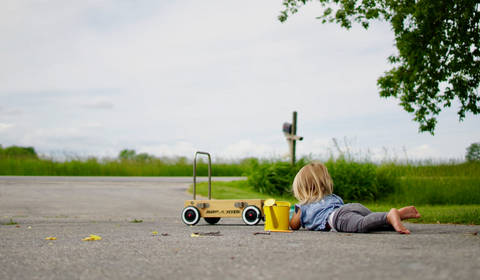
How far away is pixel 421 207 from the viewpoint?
8.71 metres

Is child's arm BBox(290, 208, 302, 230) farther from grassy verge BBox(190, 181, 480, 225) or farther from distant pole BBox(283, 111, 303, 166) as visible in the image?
distant pole BBox(283, 111, 303, 166)

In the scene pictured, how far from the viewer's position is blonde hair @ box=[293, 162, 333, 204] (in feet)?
14.0

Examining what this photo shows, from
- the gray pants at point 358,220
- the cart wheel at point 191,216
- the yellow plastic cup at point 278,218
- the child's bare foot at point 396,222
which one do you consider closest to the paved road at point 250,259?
the child's bare foot at point 396,222

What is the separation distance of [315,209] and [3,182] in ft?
34.5

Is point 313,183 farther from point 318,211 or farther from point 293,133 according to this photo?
point 293,133

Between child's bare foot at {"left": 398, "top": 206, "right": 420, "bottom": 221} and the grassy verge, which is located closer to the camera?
child's bare foot at {"left": 398, "top": 206, "right": 420, "bottom": 221}

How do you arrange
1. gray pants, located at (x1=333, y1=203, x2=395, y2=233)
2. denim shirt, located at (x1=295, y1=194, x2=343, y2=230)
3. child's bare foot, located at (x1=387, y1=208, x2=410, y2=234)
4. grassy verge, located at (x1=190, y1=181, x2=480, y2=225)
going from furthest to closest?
grassy verge, located at (x1=190, y1=181, x2=480, y2=225) → denim shirt, located at (x1=295, y1=194, x2=343, y2=230) → gray pants, located at (x1=333, y1=203, x2=395, y2=233) → child's bare foot, located at (x1=387, y1=208, x2=410, y2=234)

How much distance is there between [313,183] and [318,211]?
0.30 metres

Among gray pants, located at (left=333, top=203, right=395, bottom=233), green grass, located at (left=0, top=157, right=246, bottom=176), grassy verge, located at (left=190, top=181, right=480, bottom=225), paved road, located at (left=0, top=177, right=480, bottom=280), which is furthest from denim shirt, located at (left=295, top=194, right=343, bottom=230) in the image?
green grass, located at (left=0, top=157, right=246, bottom=176)

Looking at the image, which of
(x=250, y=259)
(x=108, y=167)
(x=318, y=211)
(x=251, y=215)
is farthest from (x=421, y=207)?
(x=108, y=167)

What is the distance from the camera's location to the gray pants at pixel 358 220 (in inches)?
148

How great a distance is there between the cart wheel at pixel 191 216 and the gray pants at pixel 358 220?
86.1 inches

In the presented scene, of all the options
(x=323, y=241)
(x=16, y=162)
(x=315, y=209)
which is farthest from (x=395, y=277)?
(x=16, y=162)

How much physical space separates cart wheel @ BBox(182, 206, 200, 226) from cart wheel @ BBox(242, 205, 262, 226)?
0.68 m
